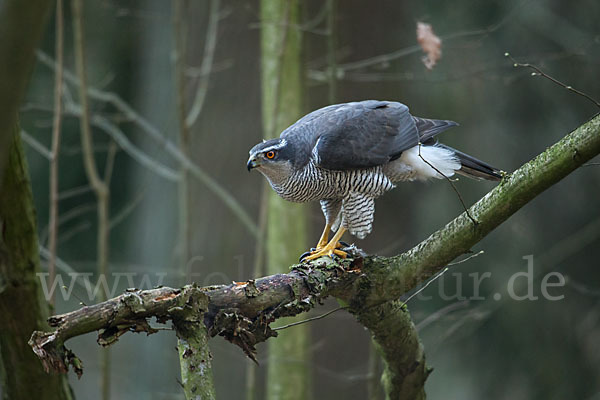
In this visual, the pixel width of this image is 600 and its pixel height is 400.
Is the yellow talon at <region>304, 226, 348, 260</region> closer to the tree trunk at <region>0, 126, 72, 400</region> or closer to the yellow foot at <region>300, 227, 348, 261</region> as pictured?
the yellow foot at <region>300, 227, 348, 261</region>

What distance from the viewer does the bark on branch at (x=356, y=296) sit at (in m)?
1.83

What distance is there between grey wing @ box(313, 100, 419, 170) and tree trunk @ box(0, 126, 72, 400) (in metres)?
1.53

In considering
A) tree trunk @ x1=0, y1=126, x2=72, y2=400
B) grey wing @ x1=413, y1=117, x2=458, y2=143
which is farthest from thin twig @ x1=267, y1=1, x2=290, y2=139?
tree trunk @ x1=0, y1=126, x2=72, y2=400

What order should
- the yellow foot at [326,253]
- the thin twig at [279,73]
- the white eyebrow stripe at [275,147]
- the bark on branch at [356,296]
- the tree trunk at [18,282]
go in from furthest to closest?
the thin twig at [279,73], the white eyebrow stripe at [275,147], the yellow foot at [326,253], the tree trunk at [18,282], the bark on branch at [356,296]

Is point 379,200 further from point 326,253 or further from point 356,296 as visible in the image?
point 356,296

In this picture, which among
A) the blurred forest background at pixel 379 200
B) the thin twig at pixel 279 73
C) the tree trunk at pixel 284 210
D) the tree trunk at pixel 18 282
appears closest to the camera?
the tree trunk at pixel 18 282

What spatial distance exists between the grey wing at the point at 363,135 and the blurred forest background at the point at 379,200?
0.84 m

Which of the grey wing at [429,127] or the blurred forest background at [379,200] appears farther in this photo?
the blurred forest background at [379,200]

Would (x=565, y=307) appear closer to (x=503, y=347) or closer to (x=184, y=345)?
(x=503, y=347)

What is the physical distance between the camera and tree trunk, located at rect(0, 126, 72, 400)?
8.70 ft

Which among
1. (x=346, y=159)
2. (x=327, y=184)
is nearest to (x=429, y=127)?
(x=346, y=159)

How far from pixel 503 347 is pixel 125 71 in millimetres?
6126

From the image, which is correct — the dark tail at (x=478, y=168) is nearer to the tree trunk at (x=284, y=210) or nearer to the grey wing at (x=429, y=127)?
the grey wing at (x=429, y=127)

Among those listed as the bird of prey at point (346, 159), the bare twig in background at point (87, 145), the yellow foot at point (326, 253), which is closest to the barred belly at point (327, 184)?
the bird of prey at point (346, 159)
